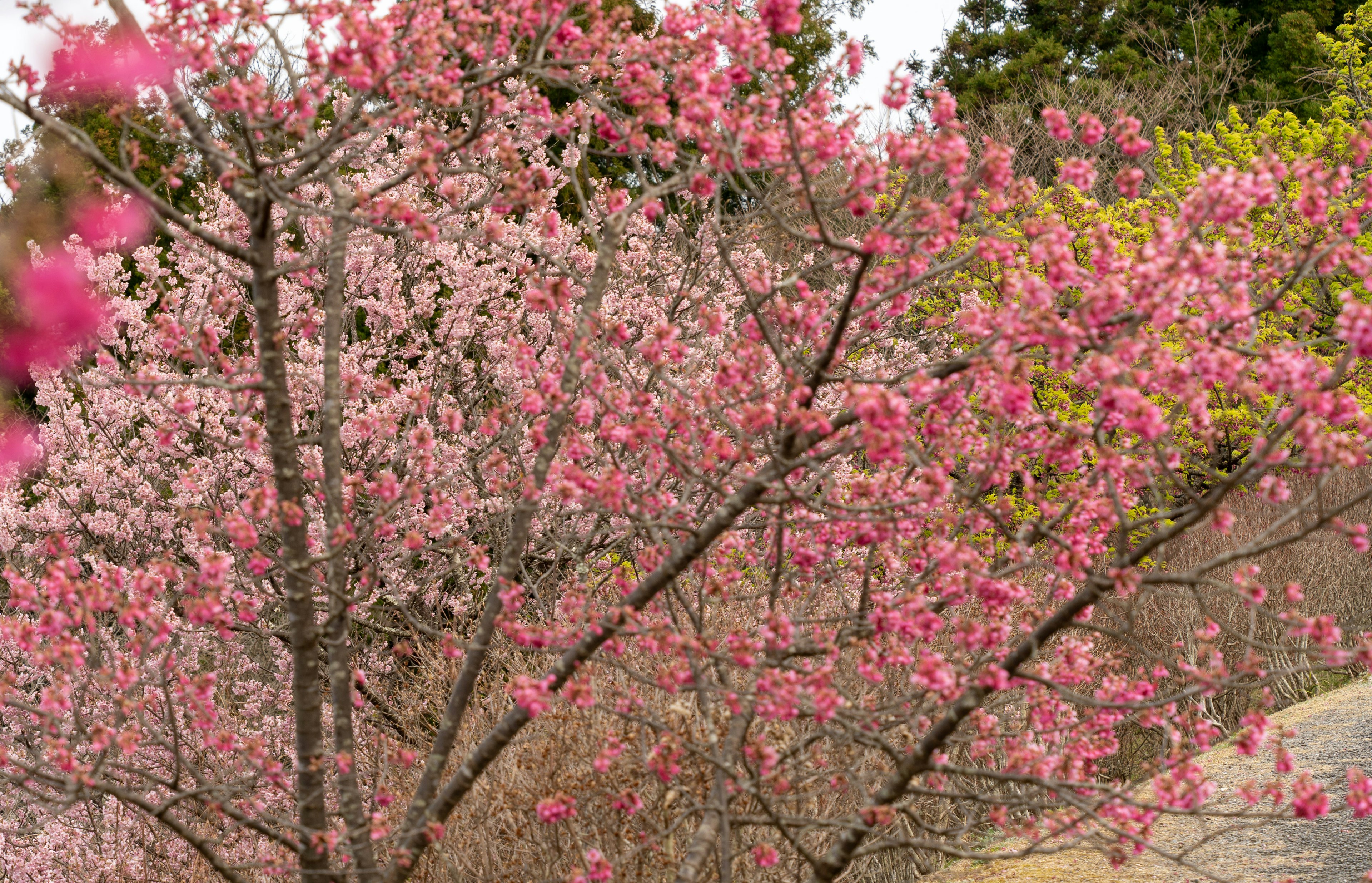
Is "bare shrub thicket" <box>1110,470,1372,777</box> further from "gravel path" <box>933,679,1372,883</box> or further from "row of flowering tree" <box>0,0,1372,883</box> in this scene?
"row of flowering tree" <box>0,0,1372,883</box>

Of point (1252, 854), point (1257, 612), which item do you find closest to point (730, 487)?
point (1252, 854)

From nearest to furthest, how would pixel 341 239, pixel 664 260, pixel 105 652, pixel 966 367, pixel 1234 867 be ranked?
1. pixel 966 367
2. pixel 341 239
3. pixel 1234 867
4. pixel 105 652
5. pixel 664 260

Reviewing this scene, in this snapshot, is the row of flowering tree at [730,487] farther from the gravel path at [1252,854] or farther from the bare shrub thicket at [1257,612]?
the bare shrub thicket at [1257,612]

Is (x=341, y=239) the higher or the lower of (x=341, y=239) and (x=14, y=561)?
the lower

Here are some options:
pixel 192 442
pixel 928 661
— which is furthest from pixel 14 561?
pixel 928 661

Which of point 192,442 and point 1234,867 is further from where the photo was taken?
point 192,442

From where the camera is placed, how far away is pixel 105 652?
742 centimetres

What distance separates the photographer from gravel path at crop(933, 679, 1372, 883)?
5.90 m

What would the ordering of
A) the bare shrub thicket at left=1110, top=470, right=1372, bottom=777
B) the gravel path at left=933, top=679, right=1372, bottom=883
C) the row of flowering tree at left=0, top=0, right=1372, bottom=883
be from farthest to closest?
the bare shrub thicket at left=1110, top=470, right=1372, bottom=777
the gravel path at left=933, top=679, right=1372, bottom=883
the row of flowering tree at left=0, top=0, right=1372, bottom=883

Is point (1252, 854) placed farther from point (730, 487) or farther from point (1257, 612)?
point (730, 487)

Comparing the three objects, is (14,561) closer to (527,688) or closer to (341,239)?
(341,239)

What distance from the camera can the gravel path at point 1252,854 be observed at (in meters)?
5.90

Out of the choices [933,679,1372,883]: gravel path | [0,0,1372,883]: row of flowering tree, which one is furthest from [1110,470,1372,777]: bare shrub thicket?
[0,0,1372,883]: row of flowering tree

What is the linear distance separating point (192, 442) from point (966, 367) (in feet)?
24.4
